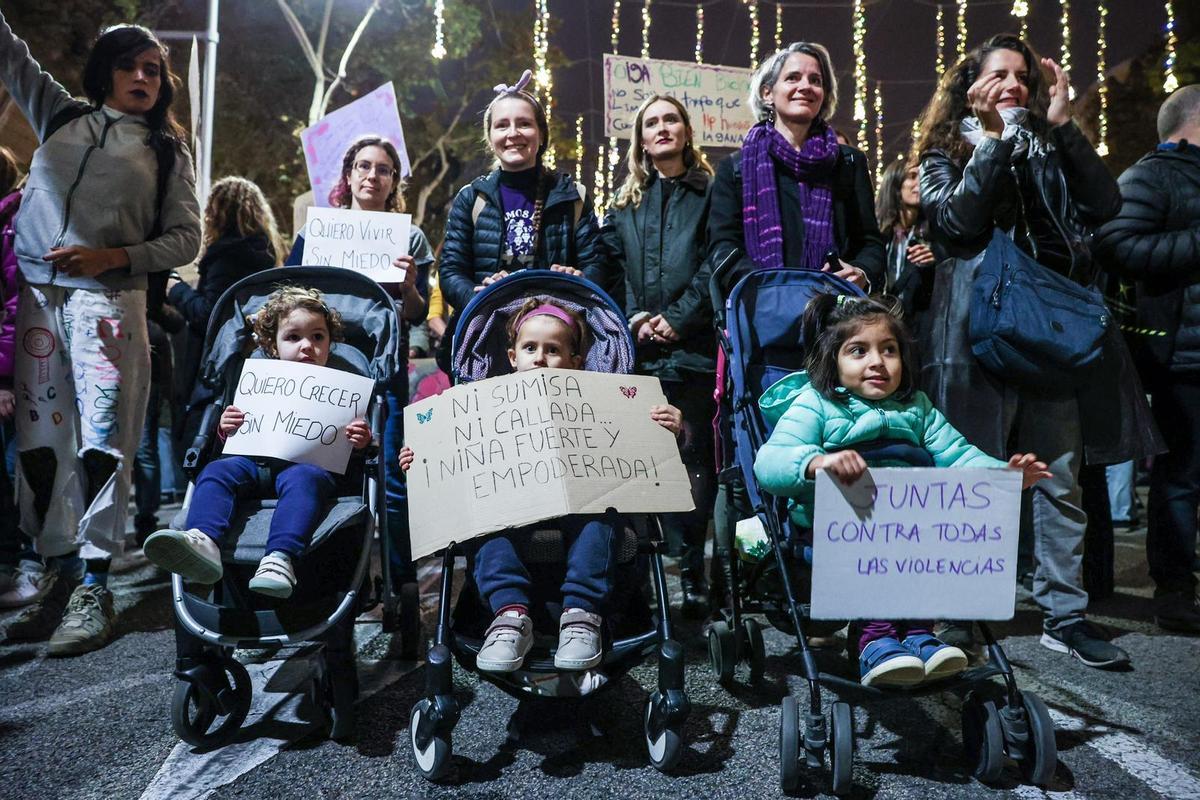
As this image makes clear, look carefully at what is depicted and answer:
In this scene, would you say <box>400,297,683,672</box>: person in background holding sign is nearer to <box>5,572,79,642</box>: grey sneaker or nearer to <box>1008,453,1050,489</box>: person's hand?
<box>1008,453,1050,489</box>: person's hand

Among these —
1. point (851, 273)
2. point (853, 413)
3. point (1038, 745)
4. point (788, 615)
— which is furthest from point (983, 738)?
point (851, 273)

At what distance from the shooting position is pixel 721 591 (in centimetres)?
313

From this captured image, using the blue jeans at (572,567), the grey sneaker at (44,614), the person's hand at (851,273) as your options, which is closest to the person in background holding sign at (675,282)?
the person's hand at (851,273)

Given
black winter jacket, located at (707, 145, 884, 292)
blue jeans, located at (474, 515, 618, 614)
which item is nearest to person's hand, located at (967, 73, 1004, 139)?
black winter jacket, located at (707, 145, 884, 292)

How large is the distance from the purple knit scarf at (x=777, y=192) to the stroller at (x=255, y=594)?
4.67 ft

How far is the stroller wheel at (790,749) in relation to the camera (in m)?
2.00

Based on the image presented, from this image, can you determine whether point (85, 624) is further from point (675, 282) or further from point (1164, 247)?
point (1164, 247)

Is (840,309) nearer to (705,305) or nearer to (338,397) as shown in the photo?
(705,305)

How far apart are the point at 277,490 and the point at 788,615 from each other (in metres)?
1.61

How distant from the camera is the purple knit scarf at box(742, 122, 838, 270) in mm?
3258

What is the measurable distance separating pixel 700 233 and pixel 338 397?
179 centimetres

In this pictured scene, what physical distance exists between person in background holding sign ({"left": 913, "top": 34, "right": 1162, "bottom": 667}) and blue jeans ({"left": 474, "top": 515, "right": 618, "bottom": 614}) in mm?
1474

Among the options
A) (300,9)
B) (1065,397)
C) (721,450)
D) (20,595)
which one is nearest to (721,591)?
(721,450)

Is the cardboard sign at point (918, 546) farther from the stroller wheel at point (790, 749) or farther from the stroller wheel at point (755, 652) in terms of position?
the stroller wheel at point (755, 652)
